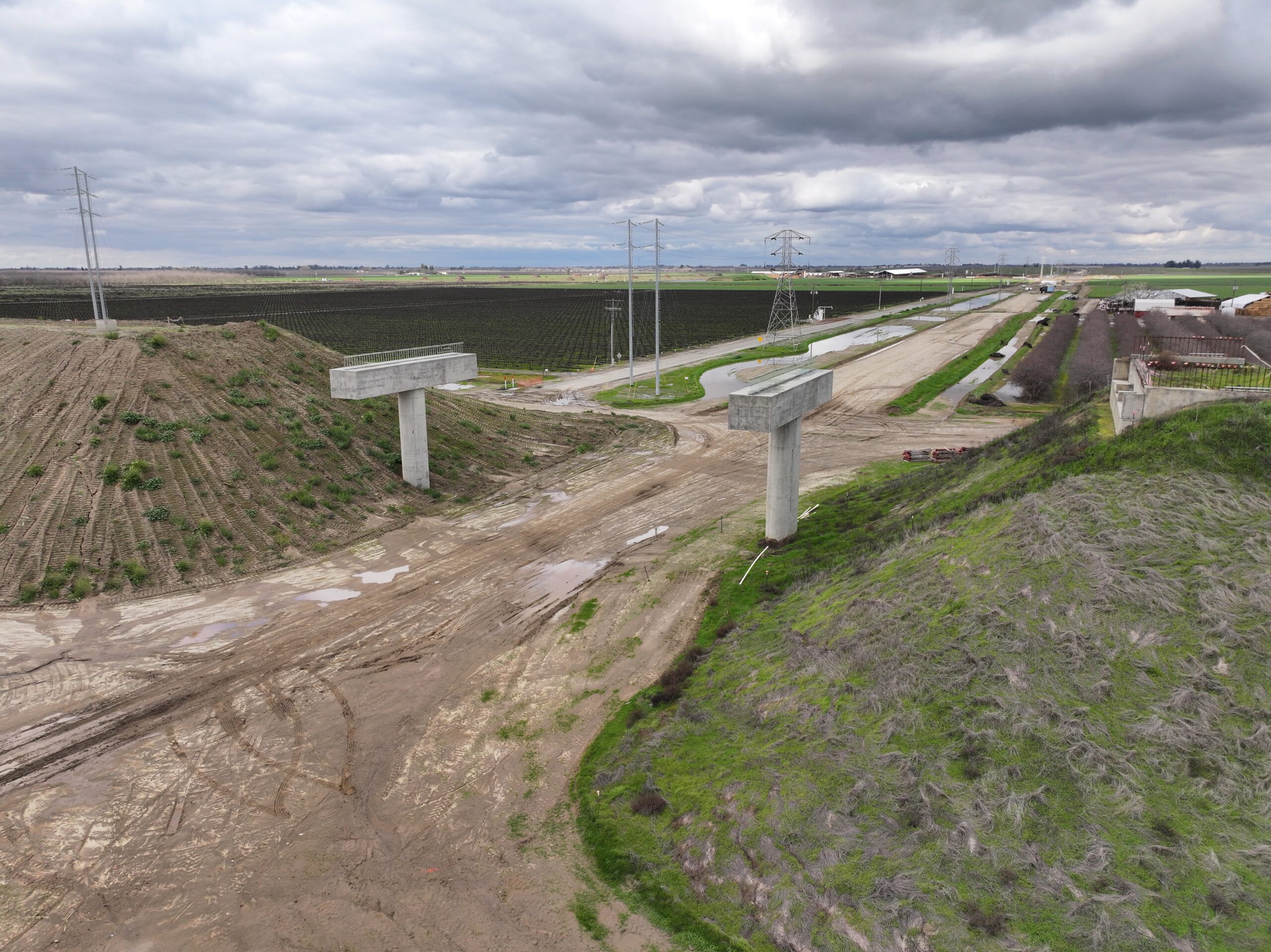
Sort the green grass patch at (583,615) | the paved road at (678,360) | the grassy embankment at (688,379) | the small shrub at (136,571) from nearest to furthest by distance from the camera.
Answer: the green grass patch at (583,615)
the small shrub at (136,571)
the grassy embankment at (688,379)
the paved road at (678,360)

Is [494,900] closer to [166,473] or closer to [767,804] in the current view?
[767,804]

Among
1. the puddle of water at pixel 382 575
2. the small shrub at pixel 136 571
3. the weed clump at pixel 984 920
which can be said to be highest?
the small shrub at pixel 136 571

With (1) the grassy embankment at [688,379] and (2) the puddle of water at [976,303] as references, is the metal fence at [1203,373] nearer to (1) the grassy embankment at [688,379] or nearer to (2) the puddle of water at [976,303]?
(1) the grassy embankment at [688,379]

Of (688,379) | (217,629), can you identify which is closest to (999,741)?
(217,629)

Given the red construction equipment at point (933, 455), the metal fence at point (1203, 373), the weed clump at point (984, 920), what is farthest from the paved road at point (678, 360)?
the weed clump at point (984, 920)

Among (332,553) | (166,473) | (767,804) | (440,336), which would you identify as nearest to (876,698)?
(767,804)

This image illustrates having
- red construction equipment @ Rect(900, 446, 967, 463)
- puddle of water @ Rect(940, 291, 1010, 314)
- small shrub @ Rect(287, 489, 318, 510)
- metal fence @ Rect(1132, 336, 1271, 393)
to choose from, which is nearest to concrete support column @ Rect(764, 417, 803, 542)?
metal fence @ Rect(1132, 336, 1271, 393)

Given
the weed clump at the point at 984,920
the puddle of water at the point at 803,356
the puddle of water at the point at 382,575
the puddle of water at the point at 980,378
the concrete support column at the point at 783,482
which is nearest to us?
the weed clump at the point at 984,920
